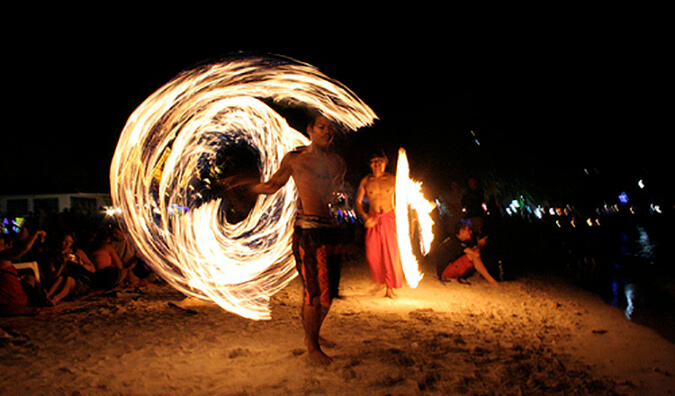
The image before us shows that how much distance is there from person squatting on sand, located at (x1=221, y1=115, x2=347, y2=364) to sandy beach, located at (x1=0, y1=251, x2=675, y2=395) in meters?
0.39

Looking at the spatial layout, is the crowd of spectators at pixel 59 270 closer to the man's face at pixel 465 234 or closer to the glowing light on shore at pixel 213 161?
the glowing light on shore at pixel 213 161

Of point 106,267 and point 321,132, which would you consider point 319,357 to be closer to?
point 321,132

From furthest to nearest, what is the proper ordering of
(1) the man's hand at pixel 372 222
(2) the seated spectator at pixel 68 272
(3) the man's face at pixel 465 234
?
(3) the man's face at pixel 465 234 < (2) the seated spectator at pixel 68 272 < (1) the man's hand at pixel 372 222

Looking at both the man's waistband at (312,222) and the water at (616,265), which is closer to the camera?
the man's waistband at (312,222)

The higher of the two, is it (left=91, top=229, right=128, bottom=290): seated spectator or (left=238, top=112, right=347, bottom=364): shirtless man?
(left=238, top=112, right=347, bottom=364): shirtless man

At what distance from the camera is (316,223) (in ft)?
13.5

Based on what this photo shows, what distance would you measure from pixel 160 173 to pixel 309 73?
2.49 meters

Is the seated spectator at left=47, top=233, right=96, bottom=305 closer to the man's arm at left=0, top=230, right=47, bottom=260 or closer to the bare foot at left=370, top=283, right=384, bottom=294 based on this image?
the man's arm at left=0, top=230, right=47, bottom=260

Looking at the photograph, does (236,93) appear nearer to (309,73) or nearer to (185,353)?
(309,73)

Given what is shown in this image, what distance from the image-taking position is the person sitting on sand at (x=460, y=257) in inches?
308

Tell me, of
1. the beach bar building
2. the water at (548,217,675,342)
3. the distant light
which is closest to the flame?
the water at (548,217,675,342)

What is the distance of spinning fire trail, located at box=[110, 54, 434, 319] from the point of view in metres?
6.26

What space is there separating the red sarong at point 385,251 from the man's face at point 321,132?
2576 millimetres

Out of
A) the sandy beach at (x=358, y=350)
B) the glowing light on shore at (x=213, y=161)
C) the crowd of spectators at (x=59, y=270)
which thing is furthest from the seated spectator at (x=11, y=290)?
the glowing light on shore at (x=213, y=161)
